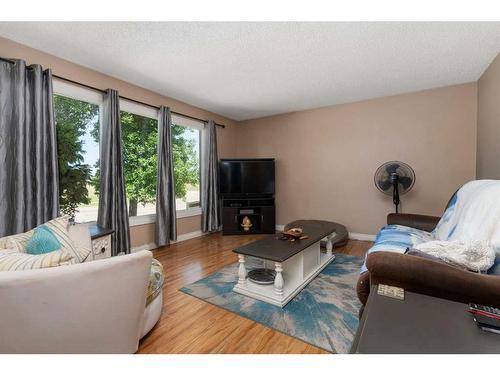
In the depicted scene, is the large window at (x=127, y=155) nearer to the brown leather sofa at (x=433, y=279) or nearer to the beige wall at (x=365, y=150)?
the beige wall at (x=365, y=150)

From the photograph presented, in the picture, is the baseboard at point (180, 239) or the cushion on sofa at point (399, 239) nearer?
the cushion on sofa at point (399, 239)

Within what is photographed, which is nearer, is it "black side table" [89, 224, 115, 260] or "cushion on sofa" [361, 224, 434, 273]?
"cushion on sofa" [361, 224, 434, 273]

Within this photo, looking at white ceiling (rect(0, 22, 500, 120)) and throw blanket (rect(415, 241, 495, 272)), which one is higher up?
white ceiling (rect(0, 22, 500, 120))

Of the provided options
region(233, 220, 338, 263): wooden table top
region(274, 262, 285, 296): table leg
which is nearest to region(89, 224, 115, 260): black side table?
region(233, 220, 338, 263): wooden table top

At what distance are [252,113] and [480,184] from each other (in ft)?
11.6

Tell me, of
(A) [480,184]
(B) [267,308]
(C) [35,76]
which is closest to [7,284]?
(B) [267,308]

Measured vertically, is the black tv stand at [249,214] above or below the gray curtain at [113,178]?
below

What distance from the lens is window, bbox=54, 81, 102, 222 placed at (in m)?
2.39

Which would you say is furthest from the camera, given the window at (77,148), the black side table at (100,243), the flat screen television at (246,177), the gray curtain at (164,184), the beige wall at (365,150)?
the flat screen television at (246,177)

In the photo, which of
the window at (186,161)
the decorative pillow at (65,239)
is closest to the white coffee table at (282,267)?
the decorative pillow at (65,239)

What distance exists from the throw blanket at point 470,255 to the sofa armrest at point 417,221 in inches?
52.4

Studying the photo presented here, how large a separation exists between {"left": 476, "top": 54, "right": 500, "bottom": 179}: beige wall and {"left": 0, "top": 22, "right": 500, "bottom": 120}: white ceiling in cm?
16

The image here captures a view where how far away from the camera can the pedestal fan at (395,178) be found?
3144mm

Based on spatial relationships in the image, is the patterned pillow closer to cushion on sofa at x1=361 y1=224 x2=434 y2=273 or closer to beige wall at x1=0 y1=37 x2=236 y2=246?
beige wall at x1=0 y1=37 x2=236 y2=246
